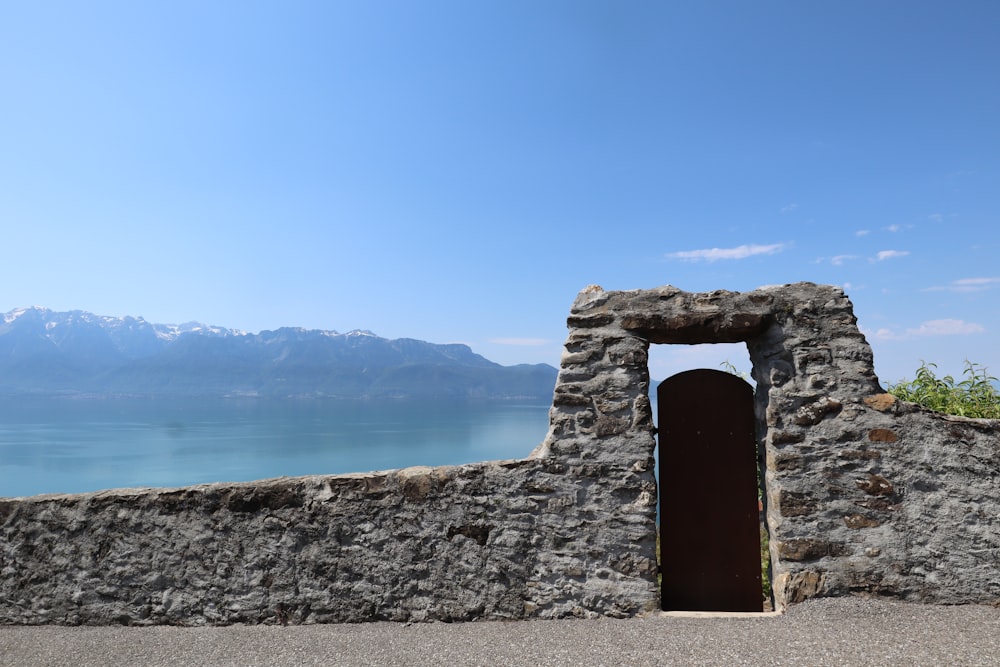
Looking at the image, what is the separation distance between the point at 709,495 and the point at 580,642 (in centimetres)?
151

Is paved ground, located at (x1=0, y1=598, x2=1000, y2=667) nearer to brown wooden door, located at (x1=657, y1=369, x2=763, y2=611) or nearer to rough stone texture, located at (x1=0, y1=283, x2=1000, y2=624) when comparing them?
rough stone texture, located at (x1=0, y1=283, x2=1000, y2=624)

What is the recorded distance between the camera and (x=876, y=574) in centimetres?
367

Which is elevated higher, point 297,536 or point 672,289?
point 672,289

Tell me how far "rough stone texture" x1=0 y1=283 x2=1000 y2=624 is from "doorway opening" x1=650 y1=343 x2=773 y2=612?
23cm

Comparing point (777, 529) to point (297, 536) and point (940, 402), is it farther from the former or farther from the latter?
point (940, 402)

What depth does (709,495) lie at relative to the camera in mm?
4184

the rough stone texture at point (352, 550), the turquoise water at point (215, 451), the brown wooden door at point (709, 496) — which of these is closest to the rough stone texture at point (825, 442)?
the brown wooden door at point (709, 496)

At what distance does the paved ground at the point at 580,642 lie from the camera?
3102 mm

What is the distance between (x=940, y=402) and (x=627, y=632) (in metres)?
6.66

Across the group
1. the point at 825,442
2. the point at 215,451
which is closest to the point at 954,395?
the point at 825,442

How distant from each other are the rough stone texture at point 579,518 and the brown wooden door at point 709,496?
238 mm

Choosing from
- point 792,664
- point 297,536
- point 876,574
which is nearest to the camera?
point 792,664

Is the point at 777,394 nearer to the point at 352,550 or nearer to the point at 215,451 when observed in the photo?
the point at 352,550

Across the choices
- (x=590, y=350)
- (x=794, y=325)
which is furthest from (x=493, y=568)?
(x=794, y=325)
